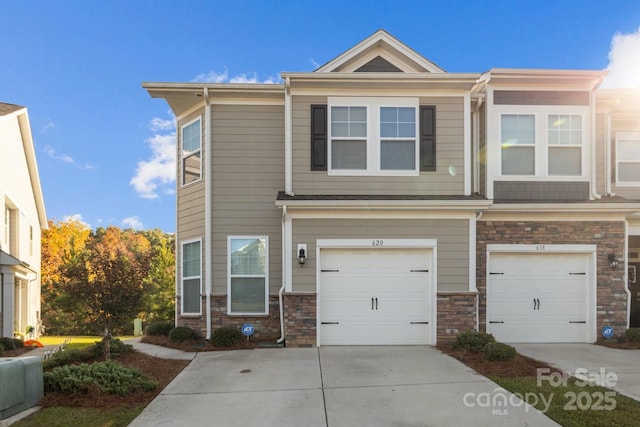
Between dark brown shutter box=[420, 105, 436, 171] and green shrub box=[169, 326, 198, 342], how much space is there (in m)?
6.48

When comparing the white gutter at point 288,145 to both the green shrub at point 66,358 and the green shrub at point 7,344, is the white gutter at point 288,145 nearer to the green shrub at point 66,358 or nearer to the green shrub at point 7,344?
the green shrub at point 66,358

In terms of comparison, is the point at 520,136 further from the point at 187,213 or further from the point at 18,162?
the point at 18,162

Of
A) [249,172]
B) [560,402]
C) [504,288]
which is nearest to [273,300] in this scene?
[249,172]

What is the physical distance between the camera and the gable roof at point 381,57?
9922 mm

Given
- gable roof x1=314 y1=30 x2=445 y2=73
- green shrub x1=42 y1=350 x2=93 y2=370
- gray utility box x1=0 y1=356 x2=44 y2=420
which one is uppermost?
gable roof x1=314 y1=30 x2=445 y2=73

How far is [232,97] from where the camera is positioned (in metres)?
10.2

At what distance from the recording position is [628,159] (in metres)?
11.2

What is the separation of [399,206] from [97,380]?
6281 millimetres

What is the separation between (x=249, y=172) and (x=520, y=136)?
6520 millimetres

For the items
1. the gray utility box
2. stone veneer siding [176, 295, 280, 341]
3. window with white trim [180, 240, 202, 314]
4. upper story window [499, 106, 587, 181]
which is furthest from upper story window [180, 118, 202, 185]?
upper story window [499, 106, 587, 181]

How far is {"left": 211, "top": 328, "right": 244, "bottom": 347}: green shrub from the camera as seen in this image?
30.8ft

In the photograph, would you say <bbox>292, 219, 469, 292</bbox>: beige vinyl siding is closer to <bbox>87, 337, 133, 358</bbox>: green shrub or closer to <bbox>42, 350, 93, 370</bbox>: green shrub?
<bbox>87, 337, 133, 358</bbox>: green shrub

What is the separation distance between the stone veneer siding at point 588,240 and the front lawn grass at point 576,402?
382 centimetres

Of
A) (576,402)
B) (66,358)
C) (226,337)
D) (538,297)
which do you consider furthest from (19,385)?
(538,297)
